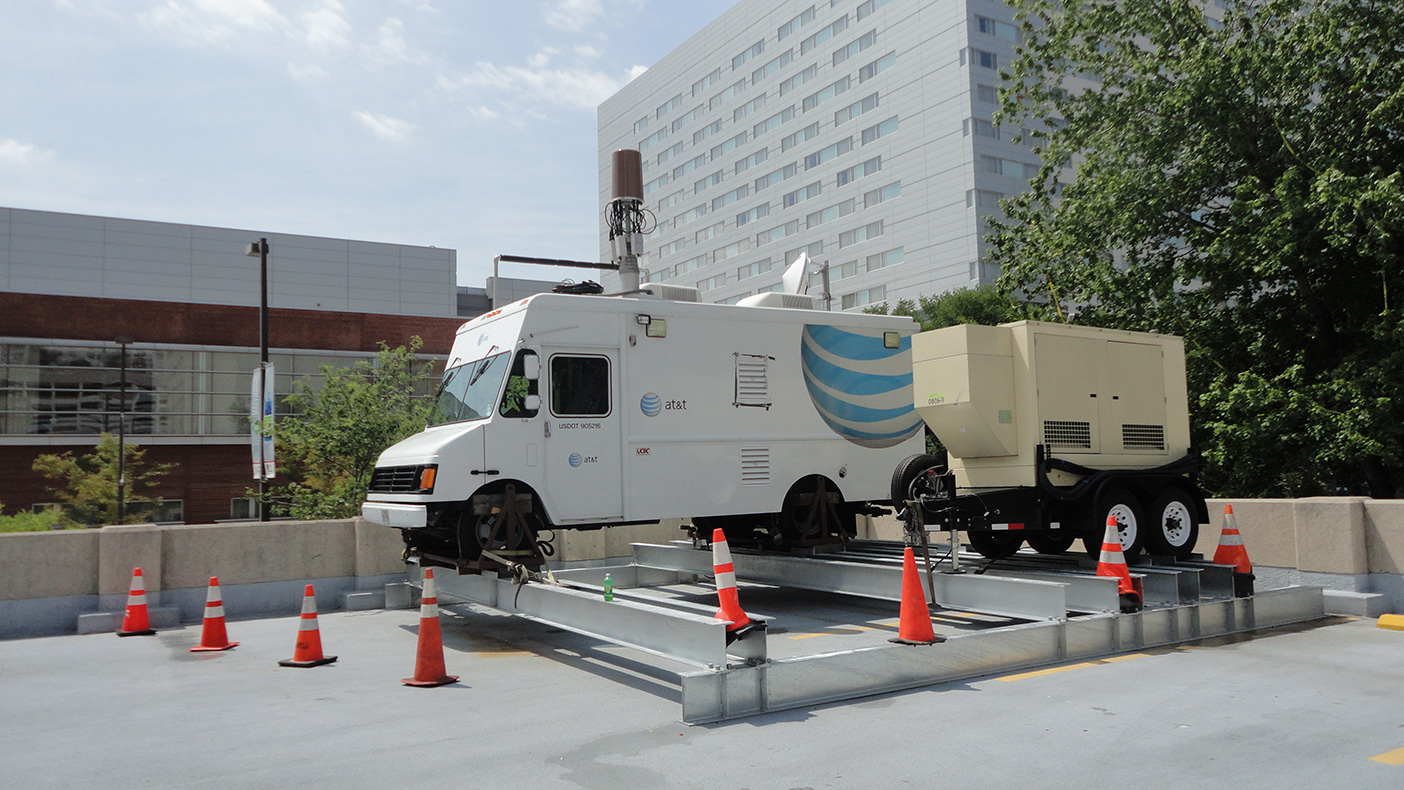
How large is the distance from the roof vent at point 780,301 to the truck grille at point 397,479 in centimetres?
446

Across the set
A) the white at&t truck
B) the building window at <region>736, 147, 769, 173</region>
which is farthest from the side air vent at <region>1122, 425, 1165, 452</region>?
the building window at <region>736, 147, 769, 173</region>

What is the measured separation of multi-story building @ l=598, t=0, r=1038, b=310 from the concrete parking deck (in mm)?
51786

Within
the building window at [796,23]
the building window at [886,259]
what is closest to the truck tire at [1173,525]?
the building window at [886,259]

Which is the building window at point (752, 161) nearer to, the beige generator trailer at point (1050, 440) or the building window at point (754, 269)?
the building window at point (754, 269)

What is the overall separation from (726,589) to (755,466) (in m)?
5.03

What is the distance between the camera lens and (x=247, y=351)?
35.5 m

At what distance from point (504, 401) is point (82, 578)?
5.48 metres

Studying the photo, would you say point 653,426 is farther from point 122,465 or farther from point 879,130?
point 879,130

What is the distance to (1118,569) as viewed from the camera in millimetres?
8352

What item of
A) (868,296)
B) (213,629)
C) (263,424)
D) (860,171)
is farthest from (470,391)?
(860,171)

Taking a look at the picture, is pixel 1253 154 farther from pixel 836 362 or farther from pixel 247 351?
pixel 247 351

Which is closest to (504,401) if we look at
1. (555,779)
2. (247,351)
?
(555,779)

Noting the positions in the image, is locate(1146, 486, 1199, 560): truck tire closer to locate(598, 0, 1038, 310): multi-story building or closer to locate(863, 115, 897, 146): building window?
locate(598, 0, 1038, 310): multi-story building

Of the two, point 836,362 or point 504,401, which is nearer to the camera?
point 504,401
